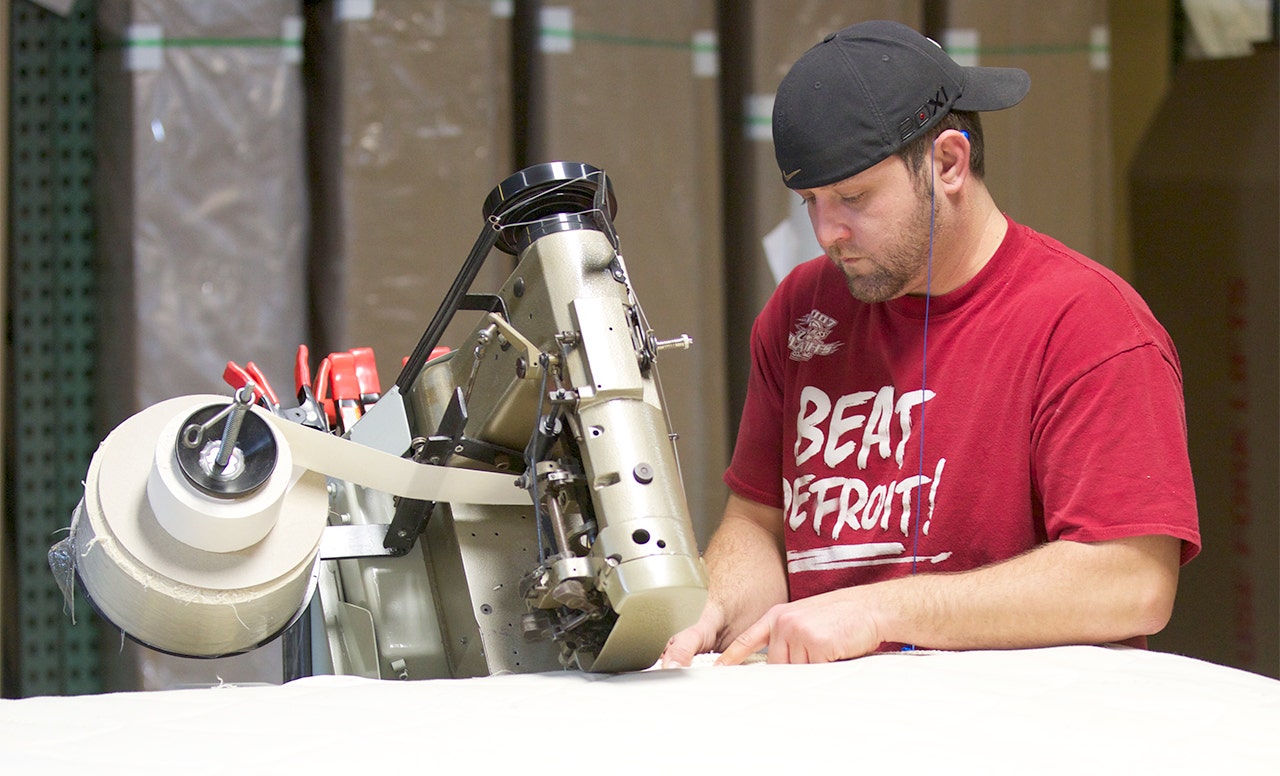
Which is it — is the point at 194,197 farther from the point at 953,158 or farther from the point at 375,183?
the point at 953,158

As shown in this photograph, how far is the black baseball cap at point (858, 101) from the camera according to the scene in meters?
1.30

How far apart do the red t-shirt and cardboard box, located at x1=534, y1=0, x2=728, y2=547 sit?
1.71 feet

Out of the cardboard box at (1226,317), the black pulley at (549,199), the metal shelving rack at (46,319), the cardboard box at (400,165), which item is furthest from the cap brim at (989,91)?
the metal shelving rack at (46,319)

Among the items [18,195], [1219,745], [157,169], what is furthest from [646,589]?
[18,195]

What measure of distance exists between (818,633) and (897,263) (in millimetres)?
460

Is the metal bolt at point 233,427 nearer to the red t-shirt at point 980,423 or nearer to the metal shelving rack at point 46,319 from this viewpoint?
the red t-shirt at point 980,423

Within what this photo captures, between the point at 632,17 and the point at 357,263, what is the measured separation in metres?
0.62

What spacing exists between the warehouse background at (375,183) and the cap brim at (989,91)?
2.55 ft

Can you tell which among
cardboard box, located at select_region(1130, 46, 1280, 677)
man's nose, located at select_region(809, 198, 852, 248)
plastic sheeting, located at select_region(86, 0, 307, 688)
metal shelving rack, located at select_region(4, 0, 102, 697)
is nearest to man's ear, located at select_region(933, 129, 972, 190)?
man's nose, located at select_region(809, 198, 852, 248)

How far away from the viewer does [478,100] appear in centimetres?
204

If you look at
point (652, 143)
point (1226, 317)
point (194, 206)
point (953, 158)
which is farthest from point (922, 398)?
point (1226, 317)

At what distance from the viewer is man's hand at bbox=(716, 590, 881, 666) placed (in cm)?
114

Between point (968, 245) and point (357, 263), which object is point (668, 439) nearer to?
point (968, 245)

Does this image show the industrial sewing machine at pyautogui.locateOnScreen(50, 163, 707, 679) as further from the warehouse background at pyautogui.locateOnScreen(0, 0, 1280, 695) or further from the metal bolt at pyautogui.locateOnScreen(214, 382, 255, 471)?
the warehouse background at pyautogui.locateOnScreen(0, 0, 1280, 695)
